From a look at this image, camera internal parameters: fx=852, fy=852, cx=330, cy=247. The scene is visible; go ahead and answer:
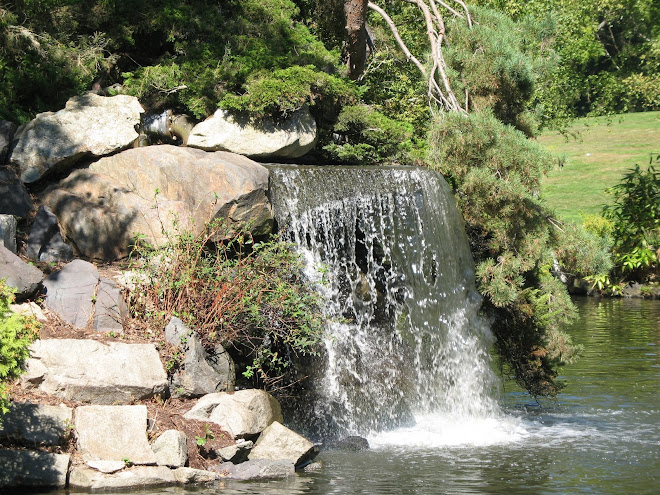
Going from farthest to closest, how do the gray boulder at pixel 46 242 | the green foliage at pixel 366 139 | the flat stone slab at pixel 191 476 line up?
the green foliage at pixel 366 139 → the gray boulder at pixel 46 242 → the flat stone slab at pixel 191 476

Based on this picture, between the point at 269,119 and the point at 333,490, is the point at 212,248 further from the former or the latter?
the point at 333,490

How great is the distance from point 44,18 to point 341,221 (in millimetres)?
4897

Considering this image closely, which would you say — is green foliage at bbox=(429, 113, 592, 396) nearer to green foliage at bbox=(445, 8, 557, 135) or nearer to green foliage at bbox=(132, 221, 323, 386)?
green foliage at bbox=(445, 8, 557, 135)

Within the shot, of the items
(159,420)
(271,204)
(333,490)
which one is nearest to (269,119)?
(271,204)

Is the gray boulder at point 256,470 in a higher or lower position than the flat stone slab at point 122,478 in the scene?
lower

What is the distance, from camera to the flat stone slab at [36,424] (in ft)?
21.2

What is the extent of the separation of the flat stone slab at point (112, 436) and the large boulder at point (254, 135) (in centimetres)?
434

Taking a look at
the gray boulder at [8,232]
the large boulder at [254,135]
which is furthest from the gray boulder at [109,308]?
the large boulder at [254,135]

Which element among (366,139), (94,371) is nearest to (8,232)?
(94,371)

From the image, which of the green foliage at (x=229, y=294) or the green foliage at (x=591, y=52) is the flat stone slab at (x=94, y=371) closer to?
the green foliage at (x=229, y=294)

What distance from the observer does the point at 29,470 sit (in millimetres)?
6301

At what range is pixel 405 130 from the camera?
40.2 feet

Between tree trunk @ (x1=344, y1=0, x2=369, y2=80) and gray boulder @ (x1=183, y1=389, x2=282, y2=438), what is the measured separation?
6837 millimetres

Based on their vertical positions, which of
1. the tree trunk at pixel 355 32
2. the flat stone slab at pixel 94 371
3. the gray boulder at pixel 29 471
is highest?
the tree trunk at pixel 355 32
